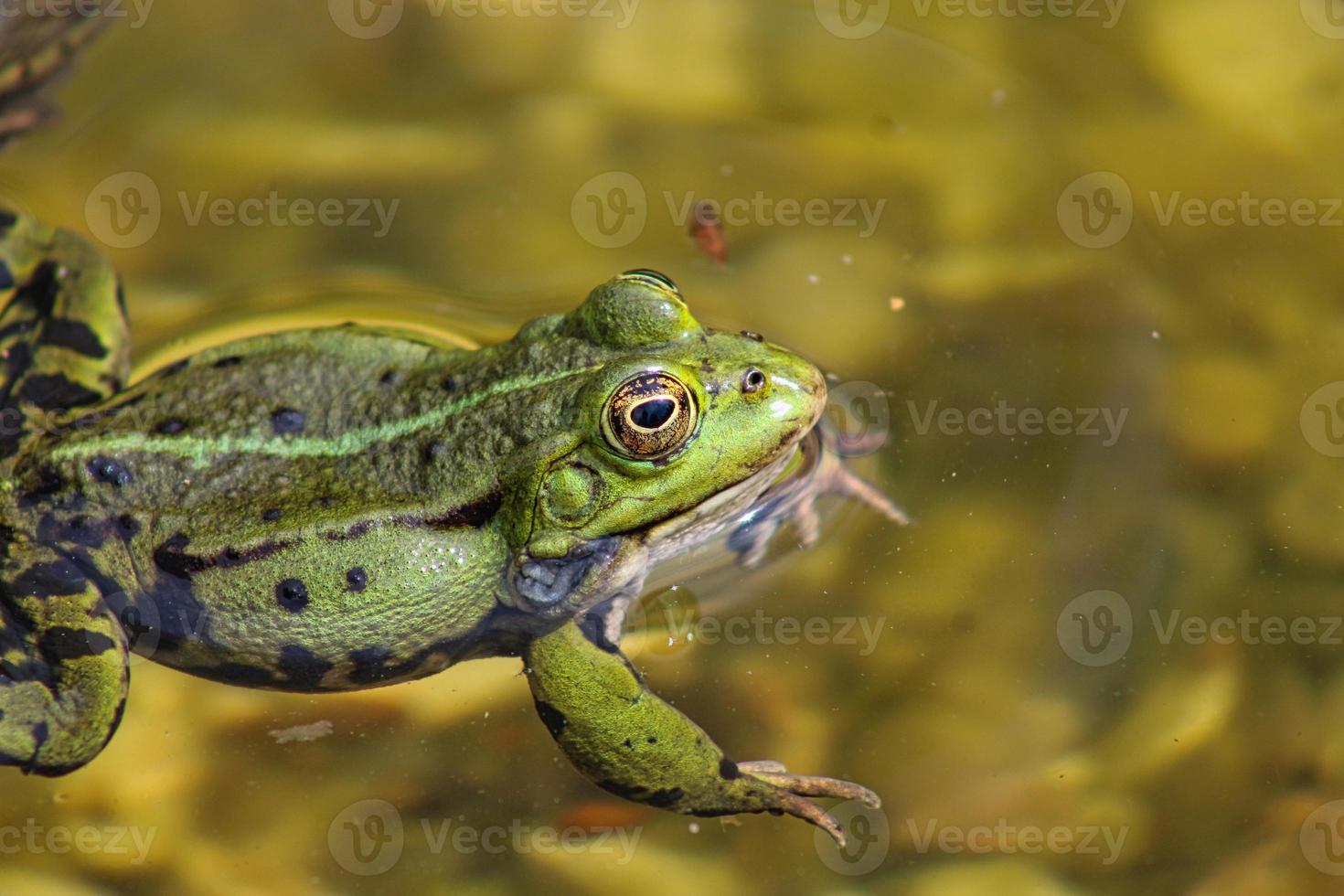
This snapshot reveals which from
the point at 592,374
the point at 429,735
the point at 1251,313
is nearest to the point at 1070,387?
the point at 1251,313

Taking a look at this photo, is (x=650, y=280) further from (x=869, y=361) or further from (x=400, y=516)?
(x=869, y=361)

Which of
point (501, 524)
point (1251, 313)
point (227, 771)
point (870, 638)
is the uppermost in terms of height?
point (1251, 313)

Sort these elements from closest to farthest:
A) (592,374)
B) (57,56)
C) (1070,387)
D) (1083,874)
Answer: (592,374)
(1083,874)
(1070,387)
(57,56)

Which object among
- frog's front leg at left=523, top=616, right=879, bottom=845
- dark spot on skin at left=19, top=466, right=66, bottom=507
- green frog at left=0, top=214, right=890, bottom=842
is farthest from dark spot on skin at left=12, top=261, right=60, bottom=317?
frog's front leg at left=523, top=616, right=879, bottom=845

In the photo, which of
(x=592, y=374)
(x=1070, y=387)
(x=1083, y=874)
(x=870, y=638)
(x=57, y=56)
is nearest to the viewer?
(x=592, y=374)

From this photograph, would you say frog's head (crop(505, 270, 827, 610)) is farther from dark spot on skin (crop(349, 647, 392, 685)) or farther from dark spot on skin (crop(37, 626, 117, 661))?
dark spot on skin (crop(37, 626, 117, 661))

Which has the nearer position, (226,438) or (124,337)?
(226,438)

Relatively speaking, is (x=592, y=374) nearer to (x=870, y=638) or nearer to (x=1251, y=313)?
(x=870, y=638)
